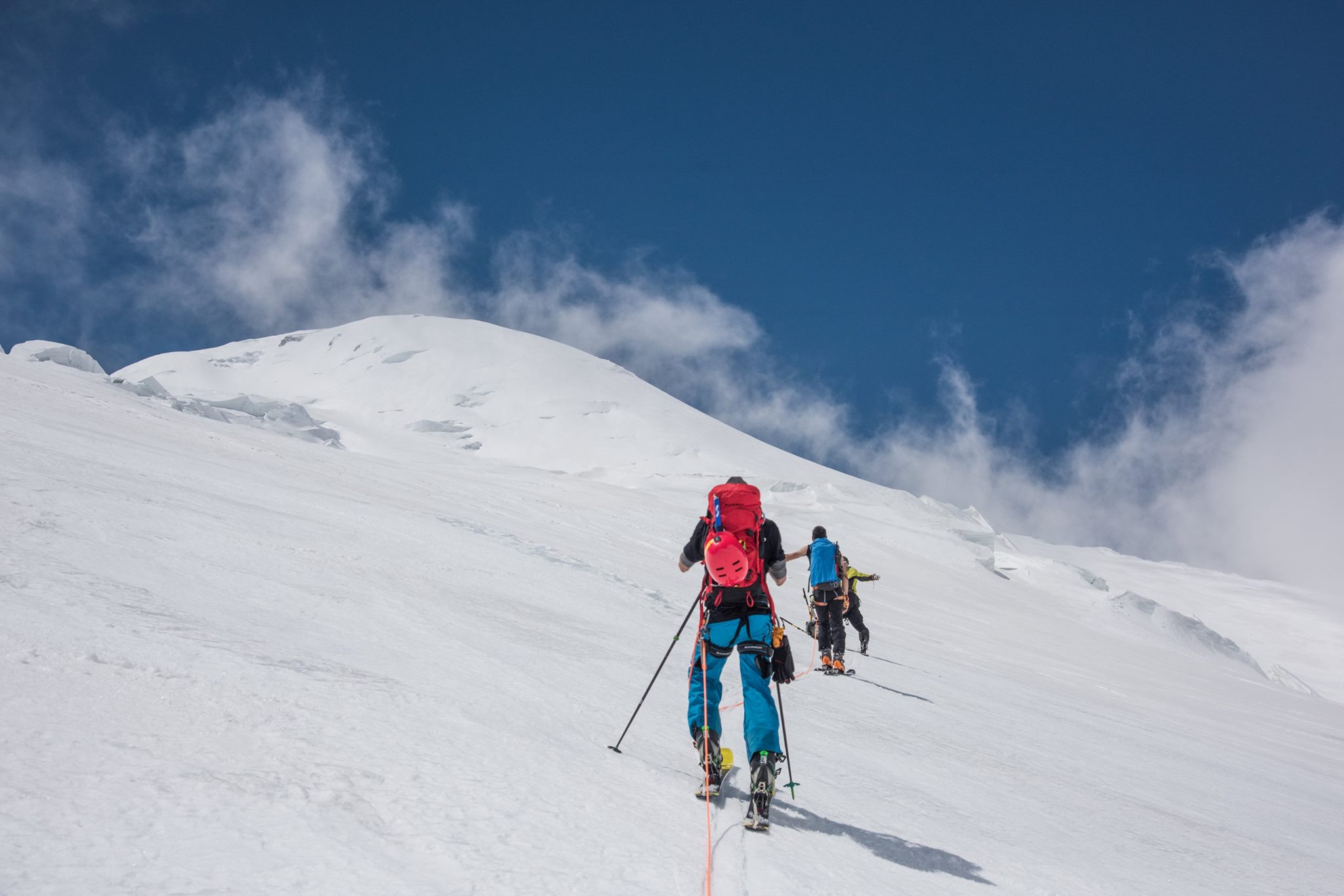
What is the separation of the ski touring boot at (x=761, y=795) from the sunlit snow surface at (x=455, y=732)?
8 centimetres

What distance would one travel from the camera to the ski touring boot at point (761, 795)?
12.8 ft

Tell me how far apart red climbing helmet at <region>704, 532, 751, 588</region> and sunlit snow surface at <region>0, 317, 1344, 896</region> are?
48.1 inches

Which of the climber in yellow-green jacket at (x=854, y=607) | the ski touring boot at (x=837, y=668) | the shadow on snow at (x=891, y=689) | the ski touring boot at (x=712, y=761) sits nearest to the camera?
the ski touring boot at (x=712, y=761)

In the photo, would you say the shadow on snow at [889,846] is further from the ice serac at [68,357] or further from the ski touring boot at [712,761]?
the ice serac at [68,357]

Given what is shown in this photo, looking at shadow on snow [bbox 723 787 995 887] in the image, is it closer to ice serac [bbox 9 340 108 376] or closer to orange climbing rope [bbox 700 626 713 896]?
orange climbing rope [bbox 700 626 713 896]

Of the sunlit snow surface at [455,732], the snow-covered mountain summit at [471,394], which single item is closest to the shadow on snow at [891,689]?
the sunlit snow surface at [455,732]

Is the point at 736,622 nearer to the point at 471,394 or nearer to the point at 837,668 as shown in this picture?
the point at 837,668

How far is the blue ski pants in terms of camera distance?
4406 mm

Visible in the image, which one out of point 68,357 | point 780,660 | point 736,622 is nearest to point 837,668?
point 780,660

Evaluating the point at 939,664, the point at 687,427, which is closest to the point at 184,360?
the point at 687,427

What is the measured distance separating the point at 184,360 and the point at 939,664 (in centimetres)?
14101

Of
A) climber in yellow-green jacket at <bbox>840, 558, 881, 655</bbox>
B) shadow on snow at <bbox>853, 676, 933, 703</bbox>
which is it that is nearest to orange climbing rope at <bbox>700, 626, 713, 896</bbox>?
shadow on snow at <bbox>853, 676, 933, 703</bbox>

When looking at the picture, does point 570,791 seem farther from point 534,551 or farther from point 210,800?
point 534,551

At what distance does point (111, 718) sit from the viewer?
311 cm
